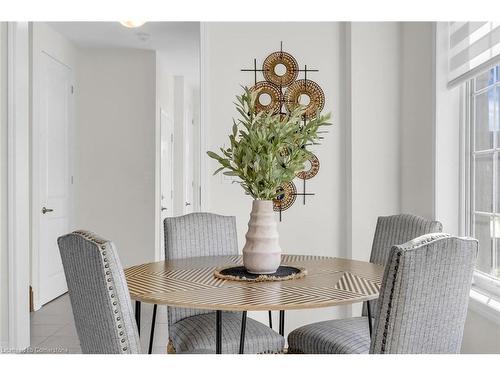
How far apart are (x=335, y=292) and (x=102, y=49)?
4.78 meters

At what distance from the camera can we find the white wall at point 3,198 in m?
3.16

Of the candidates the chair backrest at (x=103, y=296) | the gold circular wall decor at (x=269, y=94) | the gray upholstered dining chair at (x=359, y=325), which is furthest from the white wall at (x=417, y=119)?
the chair backrest at (x=103, y=296)

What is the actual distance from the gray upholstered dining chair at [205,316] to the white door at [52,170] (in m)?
2.40

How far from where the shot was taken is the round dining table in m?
1.67

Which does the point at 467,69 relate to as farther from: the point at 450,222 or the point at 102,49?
the point at 102,49

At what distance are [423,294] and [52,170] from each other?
4.24m

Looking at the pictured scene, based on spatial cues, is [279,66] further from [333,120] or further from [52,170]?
[52,170]

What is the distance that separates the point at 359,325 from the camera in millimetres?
2350

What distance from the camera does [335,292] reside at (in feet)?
6.03

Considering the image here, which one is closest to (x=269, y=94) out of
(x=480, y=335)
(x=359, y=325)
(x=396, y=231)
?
(x=396, y=231)

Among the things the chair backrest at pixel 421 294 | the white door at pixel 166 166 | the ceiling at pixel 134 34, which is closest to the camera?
the chair backrest at pixel 421 294

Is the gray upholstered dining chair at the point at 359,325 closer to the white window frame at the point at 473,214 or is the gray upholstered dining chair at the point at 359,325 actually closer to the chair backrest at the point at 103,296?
the white window frame at the point at 473,214

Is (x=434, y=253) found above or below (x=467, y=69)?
below
